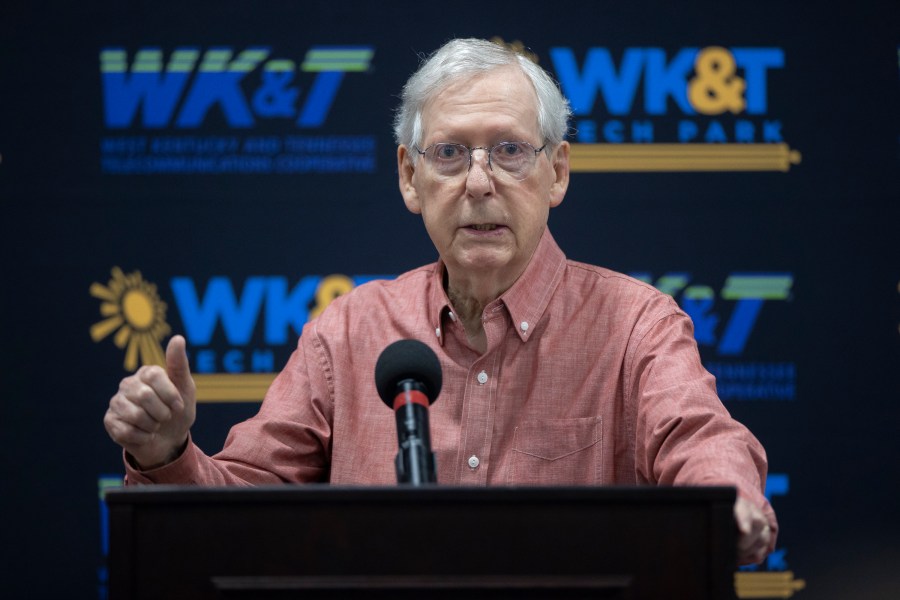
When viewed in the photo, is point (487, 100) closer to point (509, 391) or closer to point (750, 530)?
point (509, 391)

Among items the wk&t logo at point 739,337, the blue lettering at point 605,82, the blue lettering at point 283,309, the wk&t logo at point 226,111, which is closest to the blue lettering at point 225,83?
the wk&t logo at point 226,111

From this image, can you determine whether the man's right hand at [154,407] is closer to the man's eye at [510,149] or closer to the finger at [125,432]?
the finger at [125,432]

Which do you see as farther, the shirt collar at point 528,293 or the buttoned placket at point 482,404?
the shirt collar at point 528,293

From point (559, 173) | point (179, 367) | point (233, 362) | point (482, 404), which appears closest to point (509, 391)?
point (482, 404)

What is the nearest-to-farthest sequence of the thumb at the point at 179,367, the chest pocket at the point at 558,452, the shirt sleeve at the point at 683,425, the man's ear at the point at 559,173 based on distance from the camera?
1. the thumb at the point at 179,367
2. the shirt sleeve at the point at 683,425
3. the chest pocket at the point at 558,452
4. the man's ear at the point at 559,173

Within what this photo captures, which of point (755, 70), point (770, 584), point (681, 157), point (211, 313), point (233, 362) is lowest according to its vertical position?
point (770, 584)

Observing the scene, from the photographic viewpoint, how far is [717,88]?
306 cm

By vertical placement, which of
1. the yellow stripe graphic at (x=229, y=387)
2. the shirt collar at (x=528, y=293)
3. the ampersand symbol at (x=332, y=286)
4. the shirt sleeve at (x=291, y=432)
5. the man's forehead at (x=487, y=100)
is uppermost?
the man's forehead at (x=487, y=100)

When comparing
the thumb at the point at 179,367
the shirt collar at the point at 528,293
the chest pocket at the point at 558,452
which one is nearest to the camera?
the thumb at the point at 179,367

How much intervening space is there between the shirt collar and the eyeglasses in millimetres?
206

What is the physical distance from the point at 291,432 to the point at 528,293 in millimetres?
575

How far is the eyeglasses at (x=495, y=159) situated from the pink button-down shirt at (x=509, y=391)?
8.5 inches

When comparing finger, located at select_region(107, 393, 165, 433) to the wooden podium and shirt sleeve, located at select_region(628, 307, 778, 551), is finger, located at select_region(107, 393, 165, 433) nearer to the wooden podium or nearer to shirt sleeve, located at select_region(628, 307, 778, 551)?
the wooden podium

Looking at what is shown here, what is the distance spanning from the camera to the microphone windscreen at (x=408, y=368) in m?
1.39
